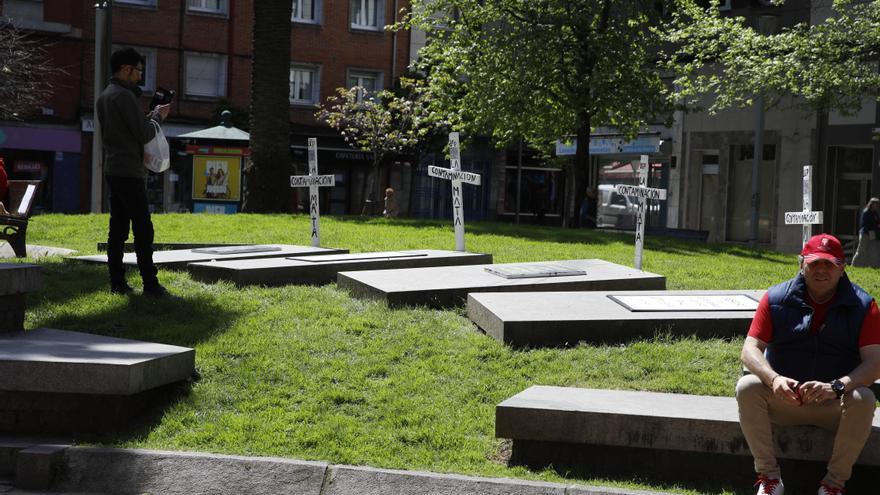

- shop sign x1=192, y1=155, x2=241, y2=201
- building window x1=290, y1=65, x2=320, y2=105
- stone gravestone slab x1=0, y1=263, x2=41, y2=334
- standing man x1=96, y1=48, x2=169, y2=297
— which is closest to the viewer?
stone gravestone slab x1=0, y1=263, x2=41, y2=334

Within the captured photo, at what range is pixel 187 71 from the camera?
1594 inches

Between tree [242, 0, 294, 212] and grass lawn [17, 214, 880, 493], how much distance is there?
996 cm

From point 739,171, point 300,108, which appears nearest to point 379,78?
point 300,108

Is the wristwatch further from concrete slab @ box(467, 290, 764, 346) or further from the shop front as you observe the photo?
the shop front

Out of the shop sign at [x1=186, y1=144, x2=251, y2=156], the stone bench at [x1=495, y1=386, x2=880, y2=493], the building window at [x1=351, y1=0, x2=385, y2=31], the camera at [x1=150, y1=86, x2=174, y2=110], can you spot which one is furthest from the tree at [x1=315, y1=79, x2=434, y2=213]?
the stone bench at [x1=495, y1=386, x2=880, y2=493]

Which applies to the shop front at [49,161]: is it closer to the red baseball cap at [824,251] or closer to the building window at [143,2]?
the building window at [143,2]

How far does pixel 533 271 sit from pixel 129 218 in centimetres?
376

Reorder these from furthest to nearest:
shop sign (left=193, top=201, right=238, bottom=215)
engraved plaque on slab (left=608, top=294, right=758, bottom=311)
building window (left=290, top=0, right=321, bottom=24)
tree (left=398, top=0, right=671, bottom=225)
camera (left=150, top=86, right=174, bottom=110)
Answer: building window (left=290, top=0, right=321, bottom=24) < shop sign (left=193, top=201, right=238, bottom=215) < tree (left=398, top=0, right=671, bottom=225) < camera (left=150, top=86, right=174, bottom=110) < engraved plaque on slab (left=608, top=294, right=758, bottom=311)

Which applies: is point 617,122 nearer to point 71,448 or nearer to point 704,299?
point 704,299

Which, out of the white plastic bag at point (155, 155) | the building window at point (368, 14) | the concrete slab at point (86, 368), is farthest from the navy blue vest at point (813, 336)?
the building window at point (368, 14)

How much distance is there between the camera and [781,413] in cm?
598

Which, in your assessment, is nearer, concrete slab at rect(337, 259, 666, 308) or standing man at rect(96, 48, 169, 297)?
standing man at rect(96, 48, 169, 297)

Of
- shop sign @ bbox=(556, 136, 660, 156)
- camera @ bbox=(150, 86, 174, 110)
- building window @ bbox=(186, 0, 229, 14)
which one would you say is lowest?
camera @ bbox=(150, 86, 174, 110)

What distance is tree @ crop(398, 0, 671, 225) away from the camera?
24844mm
